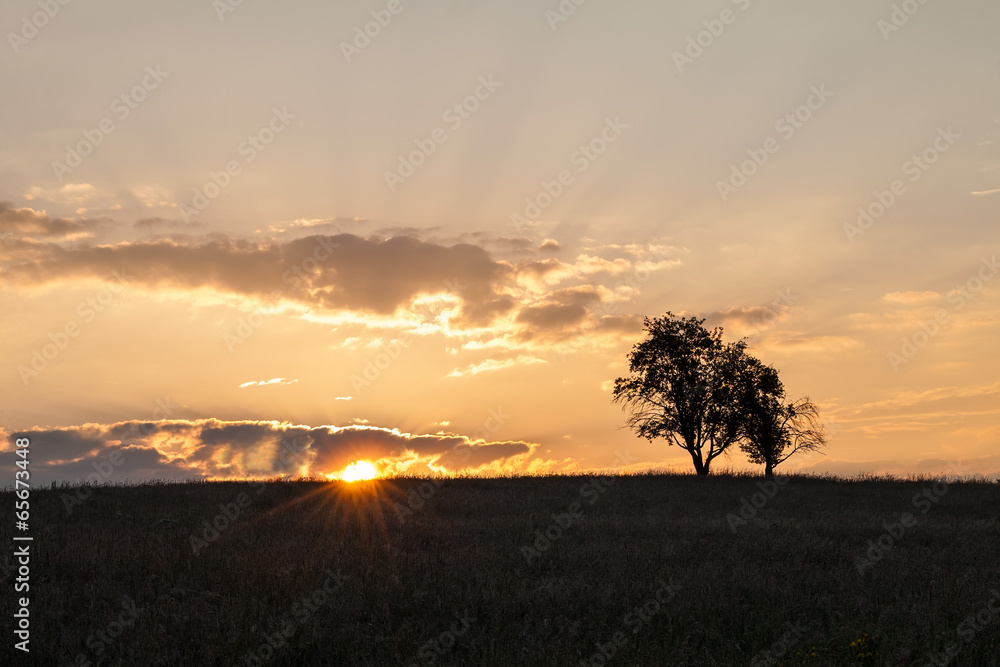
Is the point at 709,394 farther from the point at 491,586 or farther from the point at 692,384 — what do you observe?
the point at 491,586

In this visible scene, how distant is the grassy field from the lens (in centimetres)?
1073

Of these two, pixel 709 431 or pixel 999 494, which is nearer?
pixel 999 494

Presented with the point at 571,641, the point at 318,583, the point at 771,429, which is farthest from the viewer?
the point at 771,429

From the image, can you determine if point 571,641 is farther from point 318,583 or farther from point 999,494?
point 999,494

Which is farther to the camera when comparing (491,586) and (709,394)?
(709,394)

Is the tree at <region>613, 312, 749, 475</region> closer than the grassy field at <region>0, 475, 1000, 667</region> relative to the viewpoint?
No

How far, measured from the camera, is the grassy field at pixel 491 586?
10727mm

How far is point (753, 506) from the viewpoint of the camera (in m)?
28.4

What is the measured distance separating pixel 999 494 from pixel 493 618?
29.9 meters

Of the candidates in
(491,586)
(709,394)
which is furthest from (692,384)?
(491,586)

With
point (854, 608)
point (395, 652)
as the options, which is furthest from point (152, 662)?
point (854, 608)

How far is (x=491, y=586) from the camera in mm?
13625

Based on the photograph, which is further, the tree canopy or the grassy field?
the tree canopy

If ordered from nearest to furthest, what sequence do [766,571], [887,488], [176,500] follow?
[766,571] < [176,500] < [887,488]
